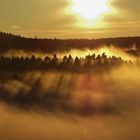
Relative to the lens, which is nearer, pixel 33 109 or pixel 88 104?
pixel 33 109

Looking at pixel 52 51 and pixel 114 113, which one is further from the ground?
pixel 52 51

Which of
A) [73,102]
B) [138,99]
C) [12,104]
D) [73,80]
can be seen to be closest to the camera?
[12,104]

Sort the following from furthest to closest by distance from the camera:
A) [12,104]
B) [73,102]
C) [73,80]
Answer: [73,80] → [73,102] → [12,104]

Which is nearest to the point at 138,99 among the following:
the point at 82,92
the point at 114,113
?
the point at 114,113

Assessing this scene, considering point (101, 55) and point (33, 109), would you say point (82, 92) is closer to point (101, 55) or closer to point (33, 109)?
point (101, 55)

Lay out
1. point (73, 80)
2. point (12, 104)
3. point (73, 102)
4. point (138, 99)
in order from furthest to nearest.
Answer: point (73, 80) → point (73, 102) → point (138, 99) → point (12, 104)

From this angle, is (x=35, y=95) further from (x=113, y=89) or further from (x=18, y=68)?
(x=113, y=89)

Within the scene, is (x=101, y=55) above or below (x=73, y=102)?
above

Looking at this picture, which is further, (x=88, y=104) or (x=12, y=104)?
(x=88, y=104)
